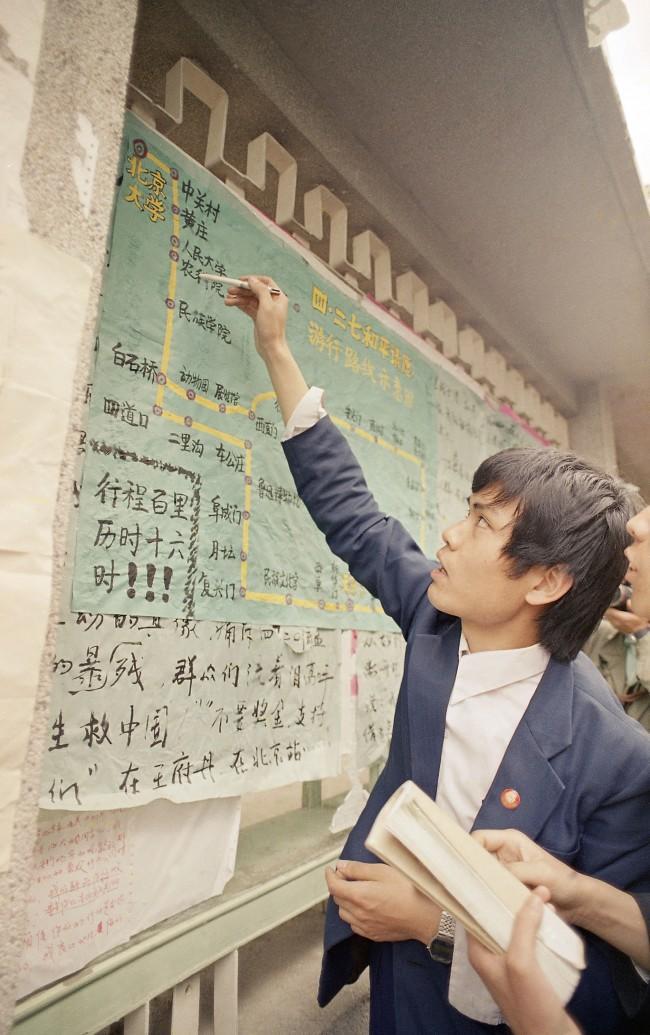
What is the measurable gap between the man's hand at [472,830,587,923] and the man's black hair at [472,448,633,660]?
322 mm

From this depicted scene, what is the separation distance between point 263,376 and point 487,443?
1349mm

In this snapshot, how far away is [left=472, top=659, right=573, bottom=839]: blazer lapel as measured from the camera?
2.70 ft

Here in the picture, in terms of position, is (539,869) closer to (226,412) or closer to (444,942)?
(444,942)

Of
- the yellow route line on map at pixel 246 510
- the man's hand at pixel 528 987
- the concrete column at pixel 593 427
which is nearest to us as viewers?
the man's hand at pixel 528 987

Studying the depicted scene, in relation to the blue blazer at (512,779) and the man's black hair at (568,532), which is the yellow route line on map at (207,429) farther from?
the man's black hair at (568,532)

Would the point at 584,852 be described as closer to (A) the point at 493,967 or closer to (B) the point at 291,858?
(A) the point at 493,967

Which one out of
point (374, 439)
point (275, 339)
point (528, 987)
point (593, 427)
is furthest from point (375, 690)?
point (593, 427)

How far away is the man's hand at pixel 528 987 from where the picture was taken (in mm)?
509

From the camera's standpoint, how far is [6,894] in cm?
59

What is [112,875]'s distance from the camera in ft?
3.35

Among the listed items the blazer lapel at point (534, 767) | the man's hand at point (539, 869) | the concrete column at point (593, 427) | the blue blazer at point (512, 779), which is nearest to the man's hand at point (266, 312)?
the blue blazer at point (512, 779)

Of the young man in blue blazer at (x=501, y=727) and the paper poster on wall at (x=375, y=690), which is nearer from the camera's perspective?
the young man in blue blazer at (x=501, y=727)

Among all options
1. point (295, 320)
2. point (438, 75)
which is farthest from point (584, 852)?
point (438, 75)

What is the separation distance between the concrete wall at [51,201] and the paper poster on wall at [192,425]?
1.14 ft
